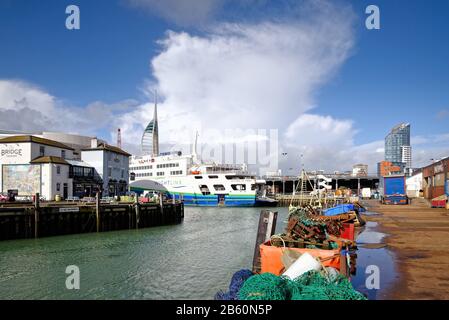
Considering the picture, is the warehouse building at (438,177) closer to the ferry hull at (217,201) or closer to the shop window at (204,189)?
the ferry hull at (217,201)

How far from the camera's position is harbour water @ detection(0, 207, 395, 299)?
11.1 meters

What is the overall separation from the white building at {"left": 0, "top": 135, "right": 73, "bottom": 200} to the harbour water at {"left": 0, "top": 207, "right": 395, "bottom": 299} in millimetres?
17483

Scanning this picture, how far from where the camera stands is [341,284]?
576 centimetres

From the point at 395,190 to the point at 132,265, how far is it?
142 feet

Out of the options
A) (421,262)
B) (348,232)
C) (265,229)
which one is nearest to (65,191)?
(348,232)

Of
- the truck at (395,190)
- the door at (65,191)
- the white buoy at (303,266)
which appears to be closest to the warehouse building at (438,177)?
the truck at (395,190)

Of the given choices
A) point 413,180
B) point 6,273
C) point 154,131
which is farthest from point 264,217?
point 154,131

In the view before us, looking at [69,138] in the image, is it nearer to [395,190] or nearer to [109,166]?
[109,166]

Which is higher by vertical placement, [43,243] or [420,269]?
[420,269]

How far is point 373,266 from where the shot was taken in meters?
10.3

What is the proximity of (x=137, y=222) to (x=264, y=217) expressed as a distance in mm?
21203

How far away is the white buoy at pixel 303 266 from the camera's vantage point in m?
6.98

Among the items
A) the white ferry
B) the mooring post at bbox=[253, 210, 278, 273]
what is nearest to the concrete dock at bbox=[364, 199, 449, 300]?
the mooring post at bbox=[253, 210, 278, 273]
